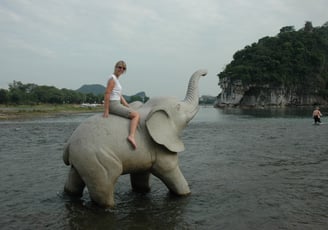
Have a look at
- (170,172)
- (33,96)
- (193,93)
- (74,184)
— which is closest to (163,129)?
(170,172)

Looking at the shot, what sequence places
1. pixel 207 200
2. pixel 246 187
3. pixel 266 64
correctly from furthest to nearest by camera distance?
pixel 266 64
pixel 246 187
pixel 207 200

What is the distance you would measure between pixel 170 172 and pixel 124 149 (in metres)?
1.24

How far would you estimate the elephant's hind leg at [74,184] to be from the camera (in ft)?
24.3

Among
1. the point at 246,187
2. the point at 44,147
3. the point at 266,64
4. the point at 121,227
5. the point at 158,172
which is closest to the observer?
the point at 121,227

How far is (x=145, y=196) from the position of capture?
829cm

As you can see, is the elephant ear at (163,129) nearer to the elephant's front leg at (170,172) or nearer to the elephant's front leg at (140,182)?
the elephant's front leg at (170,172)

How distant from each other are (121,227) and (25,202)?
2813mm

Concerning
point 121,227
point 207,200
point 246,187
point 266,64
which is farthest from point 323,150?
point 266,64

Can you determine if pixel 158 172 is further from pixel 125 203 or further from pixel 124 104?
pixel 124 104

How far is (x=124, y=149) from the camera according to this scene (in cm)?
676

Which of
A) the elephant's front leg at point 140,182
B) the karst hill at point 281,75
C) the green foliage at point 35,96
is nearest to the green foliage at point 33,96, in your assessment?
the green foliage at point 35,96

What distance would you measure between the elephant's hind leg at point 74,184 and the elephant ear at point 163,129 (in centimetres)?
170

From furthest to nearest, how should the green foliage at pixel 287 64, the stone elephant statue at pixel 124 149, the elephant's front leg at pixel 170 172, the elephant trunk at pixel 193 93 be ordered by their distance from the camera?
the green foliage at pixel 287 64 → the elephant trunk at pixel 193 93 → the elephant's front leg at pixel 170 172 → the stone elephant statue at pixel 124 149

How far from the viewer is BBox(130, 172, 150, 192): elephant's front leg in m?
8.43
